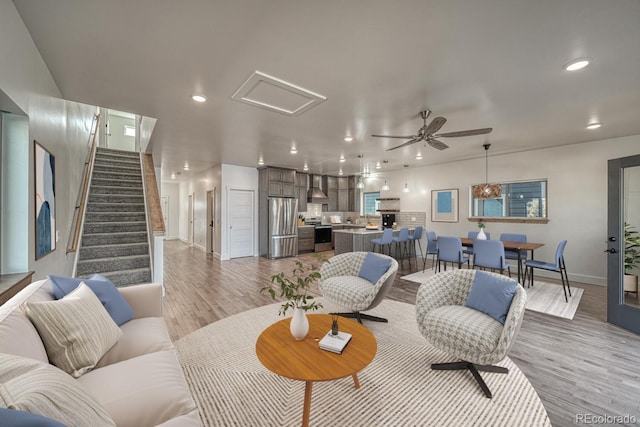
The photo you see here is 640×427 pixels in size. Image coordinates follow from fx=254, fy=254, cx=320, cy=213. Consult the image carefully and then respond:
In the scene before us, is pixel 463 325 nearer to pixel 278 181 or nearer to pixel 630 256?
pixel 630 256

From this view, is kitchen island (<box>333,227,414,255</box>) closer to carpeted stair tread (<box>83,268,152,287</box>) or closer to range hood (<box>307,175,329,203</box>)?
range hood (<box>307,175,329,203</box>)

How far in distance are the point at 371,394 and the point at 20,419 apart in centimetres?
186

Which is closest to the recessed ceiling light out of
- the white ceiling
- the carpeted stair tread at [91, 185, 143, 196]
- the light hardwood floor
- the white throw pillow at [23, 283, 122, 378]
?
the white ceiling

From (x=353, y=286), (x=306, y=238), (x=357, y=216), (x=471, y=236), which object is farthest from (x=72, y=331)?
(x=357, y=216)

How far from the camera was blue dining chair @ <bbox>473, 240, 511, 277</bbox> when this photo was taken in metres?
3.92

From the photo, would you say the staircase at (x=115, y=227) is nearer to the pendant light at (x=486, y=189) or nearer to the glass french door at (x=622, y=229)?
the glass french door at (x=622, y=229)

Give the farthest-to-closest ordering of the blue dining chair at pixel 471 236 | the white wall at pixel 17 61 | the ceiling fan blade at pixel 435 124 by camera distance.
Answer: the blue dining chair at pixel 471 236 < the ceiling fan blade at pixel 435 124 < the white wall at pixel 17 61

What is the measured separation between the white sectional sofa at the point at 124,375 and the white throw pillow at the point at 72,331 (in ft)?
0.10

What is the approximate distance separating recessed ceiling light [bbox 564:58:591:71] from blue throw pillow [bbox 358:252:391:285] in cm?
239

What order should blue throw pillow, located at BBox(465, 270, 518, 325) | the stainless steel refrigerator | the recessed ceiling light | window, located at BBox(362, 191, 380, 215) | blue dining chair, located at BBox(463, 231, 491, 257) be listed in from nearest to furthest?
blue throw pillow, located at BBox(465, 270, 518, 325)
the recessed ceiling light
blue dining chair, located at BBox(463, 231, 491, 257)
the stainless steel refrigerator
window, located at BBox(362, 191, 380, 215)

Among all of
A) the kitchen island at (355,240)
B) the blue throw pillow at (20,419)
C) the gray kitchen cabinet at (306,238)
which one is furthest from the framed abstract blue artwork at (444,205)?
the blue throw pillow at (20,419)

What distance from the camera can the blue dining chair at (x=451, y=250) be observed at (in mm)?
4594

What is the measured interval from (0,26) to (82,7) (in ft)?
1.45

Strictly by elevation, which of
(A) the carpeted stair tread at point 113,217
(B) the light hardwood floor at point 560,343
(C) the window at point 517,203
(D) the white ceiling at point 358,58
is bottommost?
(B) the light hardwood floor at point 560,343
